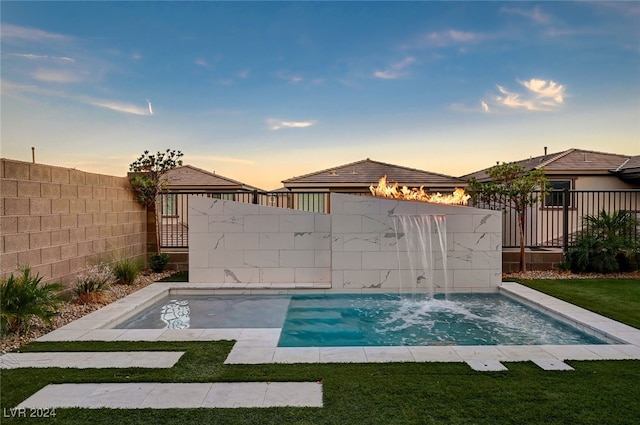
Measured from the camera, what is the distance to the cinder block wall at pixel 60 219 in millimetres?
5555

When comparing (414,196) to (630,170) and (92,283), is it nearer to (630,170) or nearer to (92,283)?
(92,283)

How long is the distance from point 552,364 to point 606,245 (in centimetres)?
734

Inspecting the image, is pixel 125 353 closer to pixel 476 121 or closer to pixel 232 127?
pixel 232 127

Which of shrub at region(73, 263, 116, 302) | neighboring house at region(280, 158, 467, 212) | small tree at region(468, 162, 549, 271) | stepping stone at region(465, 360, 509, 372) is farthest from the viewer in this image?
neighboring house at region(280, 158, 467, 212)

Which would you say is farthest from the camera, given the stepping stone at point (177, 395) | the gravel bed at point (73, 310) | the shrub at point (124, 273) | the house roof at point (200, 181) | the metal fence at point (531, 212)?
the house roof at point (200, 181)

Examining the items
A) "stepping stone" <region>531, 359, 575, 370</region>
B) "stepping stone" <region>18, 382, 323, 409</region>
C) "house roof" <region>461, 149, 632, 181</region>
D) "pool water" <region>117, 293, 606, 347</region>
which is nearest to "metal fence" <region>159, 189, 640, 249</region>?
"house roof" <region>461, 149, 632, 181</region>

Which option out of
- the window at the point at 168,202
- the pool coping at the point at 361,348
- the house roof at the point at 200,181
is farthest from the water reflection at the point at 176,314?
the house roof at the point at 200,181

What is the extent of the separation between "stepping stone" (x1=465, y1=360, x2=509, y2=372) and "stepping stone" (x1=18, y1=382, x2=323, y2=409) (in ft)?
5.46

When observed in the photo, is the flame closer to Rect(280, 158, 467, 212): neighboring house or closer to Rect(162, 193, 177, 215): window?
Rect(162, 193, 177, 215): window

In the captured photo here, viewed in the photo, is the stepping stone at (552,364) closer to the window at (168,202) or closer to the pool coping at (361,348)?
the pool coping at (361,348)

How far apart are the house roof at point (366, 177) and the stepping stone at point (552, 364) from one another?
40.8 feet

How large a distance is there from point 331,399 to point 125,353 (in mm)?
2618

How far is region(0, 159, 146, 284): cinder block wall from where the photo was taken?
5555 mm

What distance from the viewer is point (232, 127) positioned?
46.1 feet
